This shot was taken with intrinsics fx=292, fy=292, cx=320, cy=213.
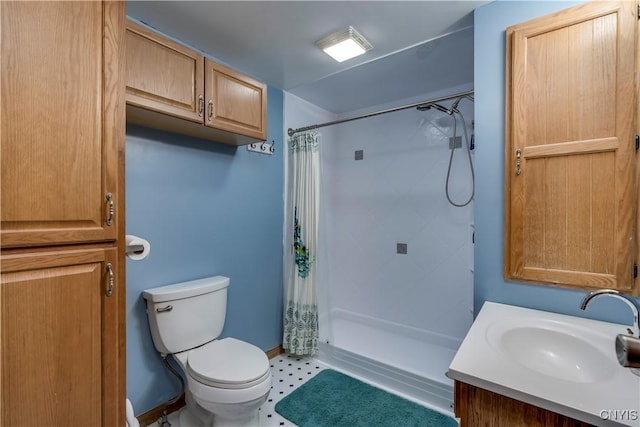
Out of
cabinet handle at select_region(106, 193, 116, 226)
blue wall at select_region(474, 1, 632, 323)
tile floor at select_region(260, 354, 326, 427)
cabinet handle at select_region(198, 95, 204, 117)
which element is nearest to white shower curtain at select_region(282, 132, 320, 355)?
tile floor at select_region(260, 354, 326, 427)

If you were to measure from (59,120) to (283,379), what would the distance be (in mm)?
2031

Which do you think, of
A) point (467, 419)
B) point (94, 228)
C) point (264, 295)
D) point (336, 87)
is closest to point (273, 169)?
point (336, 87)

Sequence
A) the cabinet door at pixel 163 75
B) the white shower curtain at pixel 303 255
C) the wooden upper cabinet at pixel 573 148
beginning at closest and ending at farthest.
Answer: the wooden upper cabinet at pixel 573 148 → the cabinet door at pixel 163 75 → the white shower curtain at pixel 303 255

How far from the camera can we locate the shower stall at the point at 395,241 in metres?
2.43

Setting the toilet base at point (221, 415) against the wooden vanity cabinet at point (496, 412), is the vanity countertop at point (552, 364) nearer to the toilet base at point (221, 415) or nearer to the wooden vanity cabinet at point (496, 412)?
the wooden vanity cabinet at point (496, 412)

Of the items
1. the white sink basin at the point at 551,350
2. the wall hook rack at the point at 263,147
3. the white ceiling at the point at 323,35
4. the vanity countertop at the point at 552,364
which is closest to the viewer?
the vanity countertop at the point at 552,364

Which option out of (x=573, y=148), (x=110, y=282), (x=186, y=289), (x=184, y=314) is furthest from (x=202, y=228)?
(x=573, y=148)

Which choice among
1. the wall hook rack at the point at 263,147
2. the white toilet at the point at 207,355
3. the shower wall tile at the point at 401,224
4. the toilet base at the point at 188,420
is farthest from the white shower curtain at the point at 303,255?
the toilet base at the point at 188,420

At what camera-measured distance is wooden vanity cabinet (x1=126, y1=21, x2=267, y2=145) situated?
1.42 meters

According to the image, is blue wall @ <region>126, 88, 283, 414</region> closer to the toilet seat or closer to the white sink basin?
the toilet seat

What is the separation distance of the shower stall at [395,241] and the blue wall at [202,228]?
0.45m

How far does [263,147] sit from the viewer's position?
2.36 m

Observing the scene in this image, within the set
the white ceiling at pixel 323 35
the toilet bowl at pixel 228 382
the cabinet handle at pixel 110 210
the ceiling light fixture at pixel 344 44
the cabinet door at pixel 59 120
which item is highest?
the white ceiling at pixel 323 35

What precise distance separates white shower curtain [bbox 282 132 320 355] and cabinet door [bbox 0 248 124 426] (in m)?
1.55
